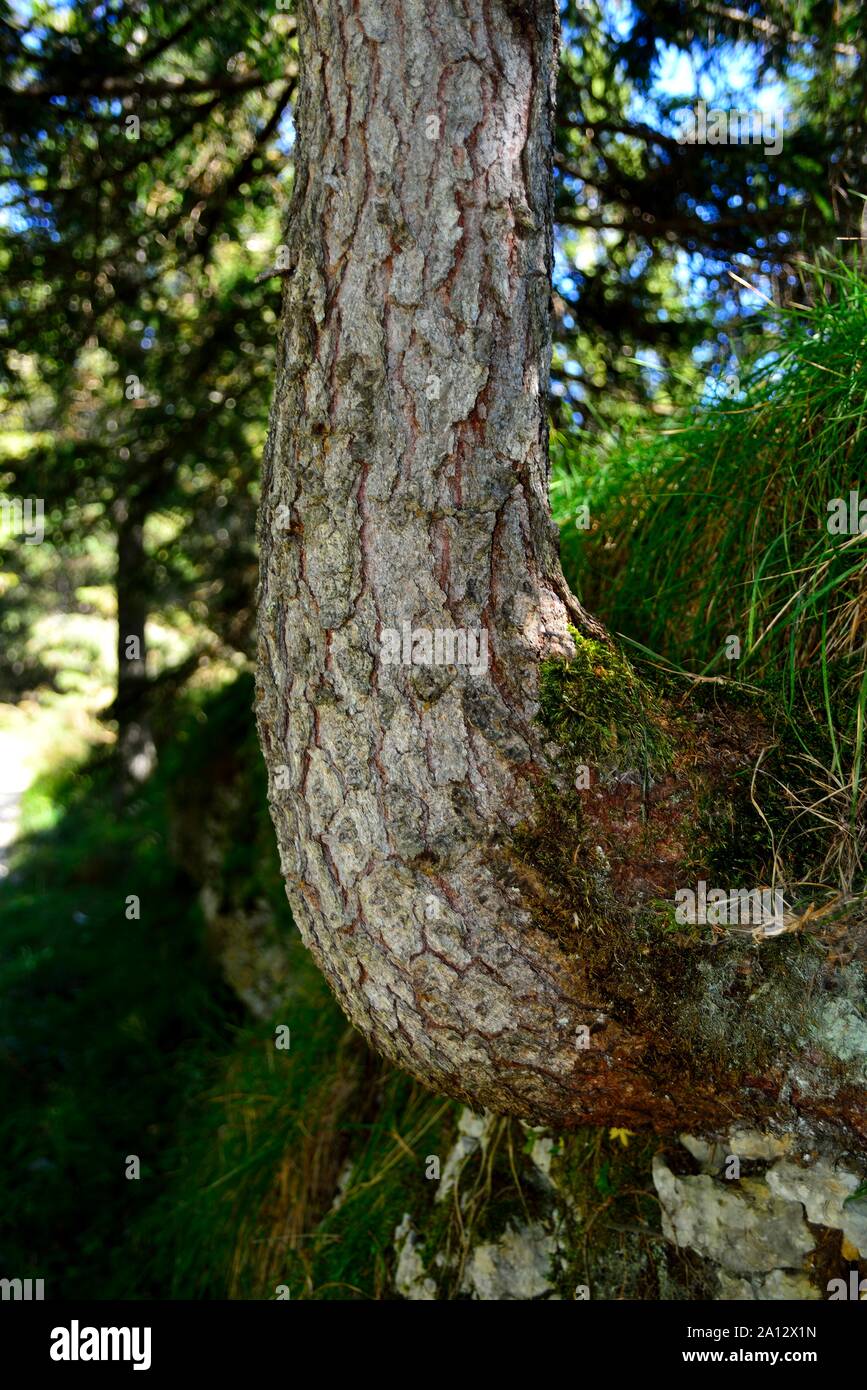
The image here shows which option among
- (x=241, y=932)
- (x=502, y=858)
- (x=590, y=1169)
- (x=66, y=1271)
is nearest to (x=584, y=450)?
(x=502, y=858)

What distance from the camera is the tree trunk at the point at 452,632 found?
1736 mm

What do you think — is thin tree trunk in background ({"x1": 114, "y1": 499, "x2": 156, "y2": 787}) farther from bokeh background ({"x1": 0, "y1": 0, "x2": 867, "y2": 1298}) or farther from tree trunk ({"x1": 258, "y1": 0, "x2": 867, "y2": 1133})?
tree trunk ({"x1": 258, "y1": 0, "x2": 867, "y2": 1133})

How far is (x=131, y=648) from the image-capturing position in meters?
4.47

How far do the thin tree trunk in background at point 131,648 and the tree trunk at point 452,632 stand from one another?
2486 millimetres

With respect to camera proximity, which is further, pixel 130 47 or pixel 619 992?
pixel 130 47

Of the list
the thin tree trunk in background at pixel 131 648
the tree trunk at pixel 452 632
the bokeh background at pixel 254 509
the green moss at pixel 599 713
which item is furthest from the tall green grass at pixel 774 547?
the thin tree trunk in background at pixel 131 648

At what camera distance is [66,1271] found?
361cm

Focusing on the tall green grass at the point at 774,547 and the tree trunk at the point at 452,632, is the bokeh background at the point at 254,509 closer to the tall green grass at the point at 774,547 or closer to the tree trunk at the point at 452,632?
the tall green grass at the point at 774,547

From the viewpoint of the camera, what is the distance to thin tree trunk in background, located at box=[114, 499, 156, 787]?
15.6ft

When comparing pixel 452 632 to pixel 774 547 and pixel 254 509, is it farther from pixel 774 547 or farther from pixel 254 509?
pixel 254 509

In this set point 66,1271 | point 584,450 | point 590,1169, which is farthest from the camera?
point 66,1271

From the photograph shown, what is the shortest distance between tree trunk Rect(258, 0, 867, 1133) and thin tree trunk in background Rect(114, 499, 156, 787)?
2486 mm

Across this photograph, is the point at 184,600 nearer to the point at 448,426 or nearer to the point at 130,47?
the point at 130,47
